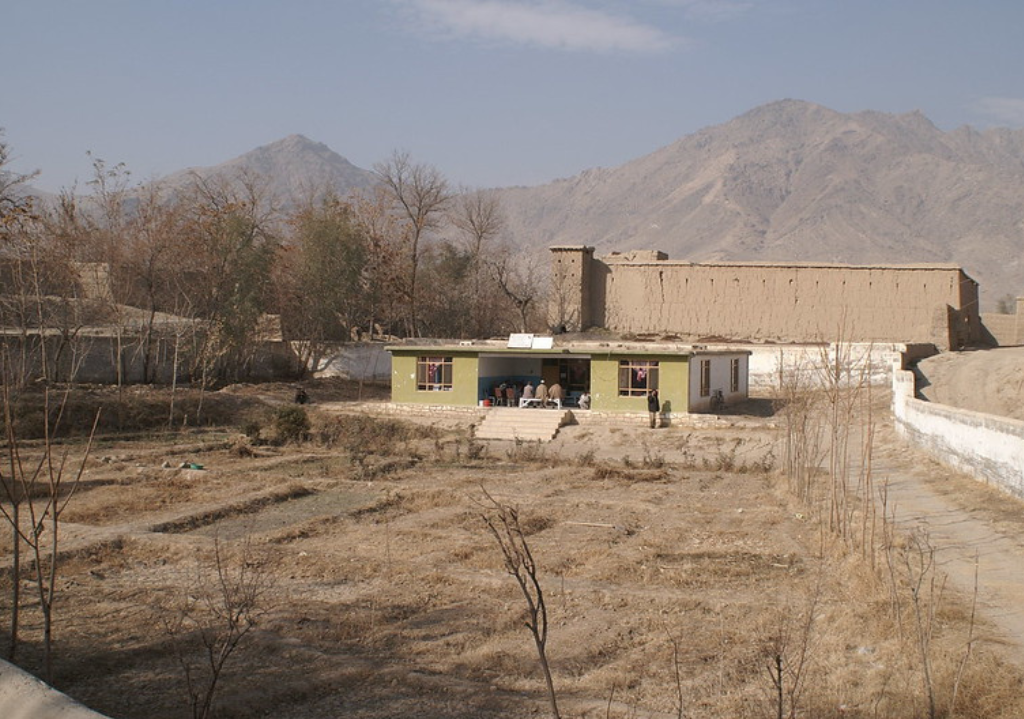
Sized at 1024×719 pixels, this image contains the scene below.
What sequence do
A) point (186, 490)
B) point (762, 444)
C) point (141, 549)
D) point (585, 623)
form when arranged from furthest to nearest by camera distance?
point (762, 444) → point (186, 490) → point (141, 549) → point (585, 623)

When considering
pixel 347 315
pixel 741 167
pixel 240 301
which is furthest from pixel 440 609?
pixel 741 167

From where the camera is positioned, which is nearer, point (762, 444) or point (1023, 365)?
point (1023, 365)

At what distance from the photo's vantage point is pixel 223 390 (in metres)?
32.7

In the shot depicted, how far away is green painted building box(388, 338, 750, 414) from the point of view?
28.3 meters

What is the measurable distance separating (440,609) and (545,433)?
17.7 meters

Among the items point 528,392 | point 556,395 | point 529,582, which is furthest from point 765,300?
point 529,582

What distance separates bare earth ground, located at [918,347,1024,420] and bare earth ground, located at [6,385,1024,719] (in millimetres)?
3697

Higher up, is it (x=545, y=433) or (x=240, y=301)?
(x=240, y=301)

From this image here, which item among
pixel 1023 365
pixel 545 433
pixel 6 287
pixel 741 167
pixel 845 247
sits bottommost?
pixel 545 433

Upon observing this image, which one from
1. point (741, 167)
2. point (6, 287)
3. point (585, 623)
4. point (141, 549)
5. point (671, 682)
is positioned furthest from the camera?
point (741, 167)

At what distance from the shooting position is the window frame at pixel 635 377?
28.6 metres

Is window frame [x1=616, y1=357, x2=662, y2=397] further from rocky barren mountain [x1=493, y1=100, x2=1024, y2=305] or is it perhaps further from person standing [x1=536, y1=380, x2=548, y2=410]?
rocky barren mountain [x1=493, y1=100, x2=1024, y2=305]

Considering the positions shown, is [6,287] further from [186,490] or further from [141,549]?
[141,549]

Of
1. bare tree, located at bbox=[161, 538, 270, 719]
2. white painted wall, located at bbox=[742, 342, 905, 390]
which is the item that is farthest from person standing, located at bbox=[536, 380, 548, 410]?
bare tree, located at bbox=[161, 538, 270, 719]
